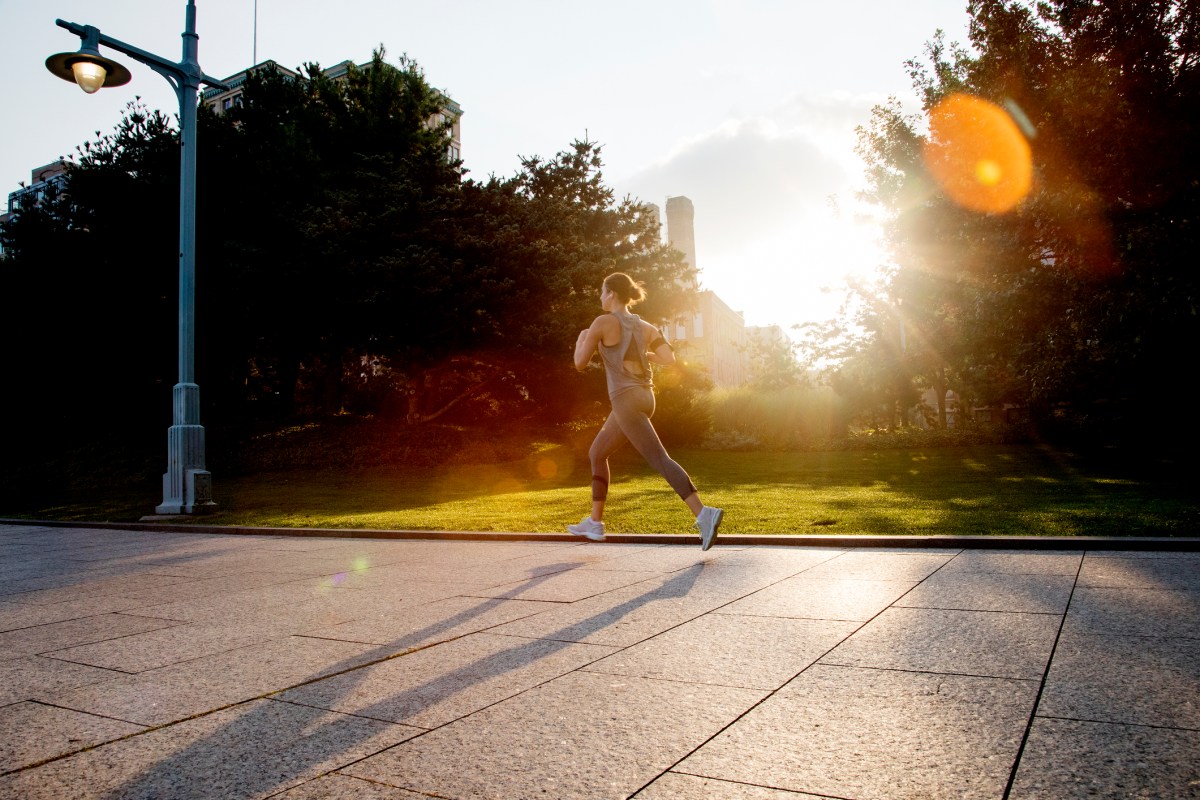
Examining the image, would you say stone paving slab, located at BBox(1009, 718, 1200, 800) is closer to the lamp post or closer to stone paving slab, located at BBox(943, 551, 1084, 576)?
stone paving slab, located at BBox(943, 551, 1084, 576)

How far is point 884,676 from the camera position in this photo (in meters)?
2.90

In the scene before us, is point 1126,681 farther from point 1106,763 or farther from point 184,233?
point 184,233

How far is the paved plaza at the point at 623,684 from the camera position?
2.07 metres

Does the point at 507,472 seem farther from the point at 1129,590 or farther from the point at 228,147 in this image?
the point at 1129,590

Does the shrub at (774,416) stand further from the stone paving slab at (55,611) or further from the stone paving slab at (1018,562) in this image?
the stone paving slab at (55,611)

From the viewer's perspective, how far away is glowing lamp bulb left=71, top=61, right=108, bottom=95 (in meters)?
11.0

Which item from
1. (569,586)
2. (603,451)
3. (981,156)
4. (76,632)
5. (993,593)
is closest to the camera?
(76,632)

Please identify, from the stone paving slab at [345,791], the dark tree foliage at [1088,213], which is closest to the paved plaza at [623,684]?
the stone paving slab at [345,791]

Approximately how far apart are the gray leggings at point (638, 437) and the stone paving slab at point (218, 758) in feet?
13.2

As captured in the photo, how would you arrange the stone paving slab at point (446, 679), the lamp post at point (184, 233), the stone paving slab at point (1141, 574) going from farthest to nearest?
the lamp post at point (184, 233) → the stone paving slab at point (1141, 574) → the stone paving slab at point (446, 679)

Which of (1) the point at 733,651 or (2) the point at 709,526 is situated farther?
(2) the point at 709,526

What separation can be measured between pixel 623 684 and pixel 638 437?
368 centimetres

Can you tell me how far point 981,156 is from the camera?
17.9 m

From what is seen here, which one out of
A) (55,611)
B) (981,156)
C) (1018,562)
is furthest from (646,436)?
(981,156)
